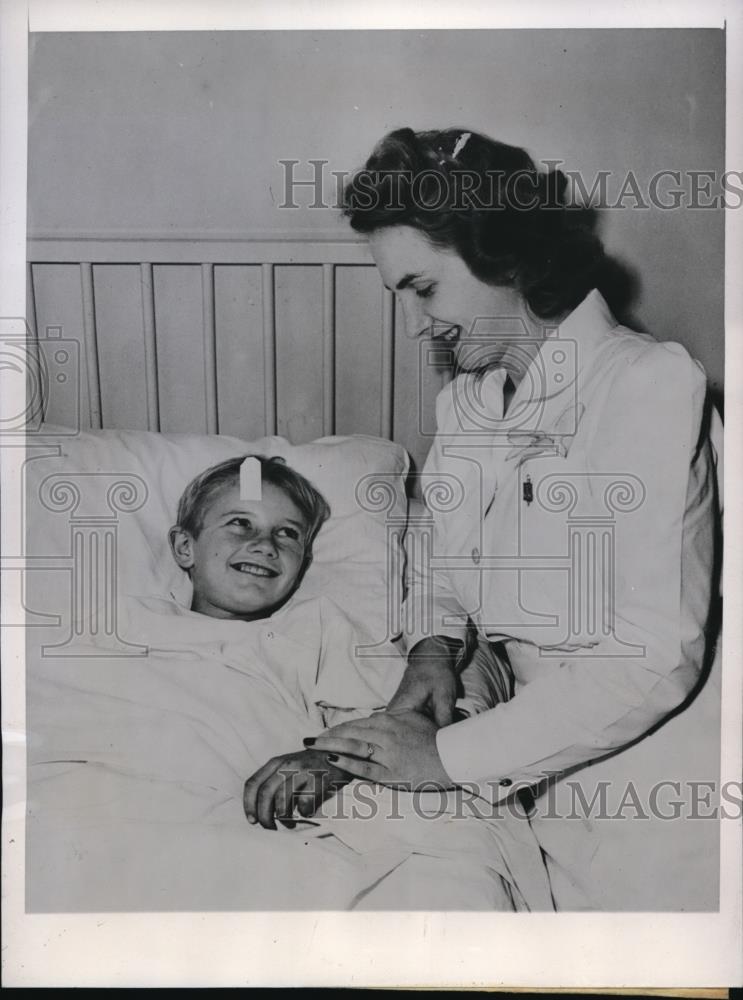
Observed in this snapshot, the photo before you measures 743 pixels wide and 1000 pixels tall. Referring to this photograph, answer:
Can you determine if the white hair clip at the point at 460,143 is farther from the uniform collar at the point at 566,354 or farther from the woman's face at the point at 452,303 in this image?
the uniform collar at the point at 566,354

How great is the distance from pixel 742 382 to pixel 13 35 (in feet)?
3.86

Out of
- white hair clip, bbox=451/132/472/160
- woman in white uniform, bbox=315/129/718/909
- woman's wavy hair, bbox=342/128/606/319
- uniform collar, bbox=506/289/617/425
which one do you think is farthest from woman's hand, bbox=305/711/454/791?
white hair clip, bbox=451/132/472/160

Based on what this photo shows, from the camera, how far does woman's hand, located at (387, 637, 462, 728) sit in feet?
4.49

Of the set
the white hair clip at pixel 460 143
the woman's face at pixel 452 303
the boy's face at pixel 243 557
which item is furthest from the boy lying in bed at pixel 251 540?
the white hair clip at pixel 460 143

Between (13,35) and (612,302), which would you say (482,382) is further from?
(13,35)

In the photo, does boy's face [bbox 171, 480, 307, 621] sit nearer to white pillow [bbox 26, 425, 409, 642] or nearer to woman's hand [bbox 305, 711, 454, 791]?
white pillow [bbox 26, 425, 409, 642]

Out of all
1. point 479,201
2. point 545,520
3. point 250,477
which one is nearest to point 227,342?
point 250,477

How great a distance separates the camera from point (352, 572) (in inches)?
54.4

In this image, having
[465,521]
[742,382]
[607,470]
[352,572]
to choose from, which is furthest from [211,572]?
[742,382]

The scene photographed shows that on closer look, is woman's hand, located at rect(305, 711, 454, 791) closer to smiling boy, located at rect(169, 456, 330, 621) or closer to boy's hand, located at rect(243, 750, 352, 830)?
boy's hand, located at rect(243, 750, 352, 830)

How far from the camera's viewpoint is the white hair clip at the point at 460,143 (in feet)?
4.49

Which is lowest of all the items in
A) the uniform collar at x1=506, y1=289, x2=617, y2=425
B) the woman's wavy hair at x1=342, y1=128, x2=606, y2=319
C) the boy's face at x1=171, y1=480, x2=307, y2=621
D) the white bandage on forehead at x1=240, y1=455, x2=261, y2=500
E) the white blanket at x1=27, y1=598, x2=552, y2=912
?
the white blanket at x1=27, y1=598, x2=552, y2=912

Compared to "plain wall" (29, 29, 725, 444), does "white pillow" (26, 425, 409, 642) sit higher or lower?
lower

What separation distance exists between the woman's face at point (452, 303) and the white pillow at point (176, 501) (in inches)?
7.4
